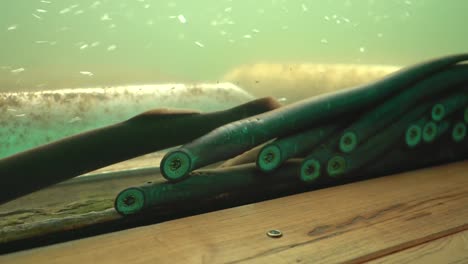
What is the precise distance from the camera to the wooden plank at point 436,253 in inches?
37.0

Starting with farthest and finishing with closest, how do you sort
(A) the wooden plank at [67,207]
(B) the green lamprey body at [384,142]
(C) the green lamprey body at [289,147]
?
(B) the green lamprey body at [384,142] < (C) the green lamprey body at [289,147] < (A) the wooden plank at [67,207]

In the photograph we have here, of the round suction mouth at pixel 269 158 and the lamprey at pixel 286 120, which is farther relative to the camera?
the round suction mouth at pixel 269 158

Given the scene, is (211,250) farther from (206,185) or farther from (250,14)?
(250,14)

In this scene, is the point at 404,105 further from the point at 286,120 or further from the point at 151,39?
the point at 151,39

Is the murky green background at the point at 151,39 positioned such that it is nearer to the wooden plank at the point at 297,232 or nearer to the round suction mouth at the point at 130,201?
the wooden plank at the point at 297,232

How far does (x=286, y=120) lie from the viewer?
4.51 feet

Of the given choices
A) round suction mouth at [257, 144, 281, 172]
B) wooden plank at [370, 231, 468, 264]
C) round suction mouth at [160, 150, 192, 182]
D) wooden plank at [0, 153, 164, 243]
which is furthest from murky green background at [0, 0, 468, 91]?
wooden plank at [370, 231, 468, 264]

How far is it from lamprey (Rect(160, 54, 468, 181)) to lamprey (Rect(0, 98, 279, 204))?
143 mm

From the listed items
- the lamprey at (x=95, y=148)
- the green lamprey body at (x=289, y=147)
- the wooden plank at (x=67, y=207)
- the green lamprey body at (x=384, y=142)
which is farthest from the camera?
the green lamprey body at (x=384, y=142)

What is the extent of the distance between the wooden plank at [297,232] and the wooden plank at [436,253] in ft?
0.07

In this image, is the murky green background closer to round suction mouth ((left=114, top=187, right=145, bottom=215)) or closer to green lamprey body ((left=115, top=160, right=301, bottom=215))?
green lamprey body ((left=115, top=160, right=301, bottom=215))

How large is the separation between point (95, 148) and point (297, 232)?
2.27 feet

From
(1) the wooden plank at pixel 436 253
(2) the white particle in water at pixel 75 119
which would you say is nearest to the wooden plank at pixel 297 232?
(1) the wooden plank at pixel 436 253

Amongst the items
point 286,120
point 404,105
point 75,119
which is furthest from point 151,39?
point 286,120
